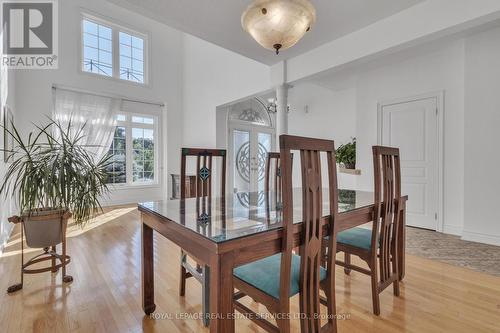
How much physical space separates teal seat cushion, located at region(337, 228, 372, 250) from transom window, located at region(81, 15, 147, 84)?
5.80m

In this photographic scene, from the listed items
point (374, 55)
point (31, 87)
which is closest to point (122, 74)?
point (31, 87)

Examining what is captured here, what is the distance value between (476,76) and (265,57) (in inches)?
107

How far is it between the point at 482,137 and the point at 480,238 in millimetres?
1260

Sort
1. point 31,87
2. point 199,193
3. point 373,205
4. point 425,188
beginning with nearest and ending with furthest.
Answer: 1. point 373,205
2. point 199,193
3. point 425,188
4. point 31,87

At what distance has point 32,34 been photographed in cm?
453

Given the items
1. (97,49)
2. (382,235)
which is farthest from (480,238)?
(97,49)

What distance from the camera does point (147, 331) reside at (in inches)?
61.9

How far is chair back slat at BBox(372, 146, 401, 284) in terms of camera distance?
5.64ft

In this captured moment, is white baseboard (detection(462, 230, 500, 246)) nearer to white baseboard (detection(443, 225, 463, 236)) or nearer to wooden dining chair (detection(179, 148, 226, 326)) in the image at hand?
white baseboard (detection(443, 225, 463, 236))

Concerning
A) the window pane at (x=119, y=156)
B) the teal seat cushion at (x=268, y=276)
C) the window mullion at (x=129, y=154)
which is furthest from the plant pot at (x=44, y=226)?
the window mullion at (x=129, y=154)

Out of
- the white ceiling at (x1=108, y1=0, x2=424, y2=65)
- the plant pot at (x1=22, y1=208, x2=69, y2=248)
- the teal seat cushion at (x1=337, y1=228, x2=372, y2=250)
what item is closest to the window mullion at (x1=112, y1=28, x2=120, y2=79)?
the white ceiling at (x1=108, y1=0, x2=424, y2=65)

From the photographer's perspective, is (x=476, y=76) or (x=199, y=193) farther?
(x=476, y=76)

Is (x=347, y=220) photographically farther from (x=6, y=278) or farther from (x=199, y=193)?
(x=6, y=278)

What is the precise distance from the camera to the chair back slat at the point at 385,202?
172cm
